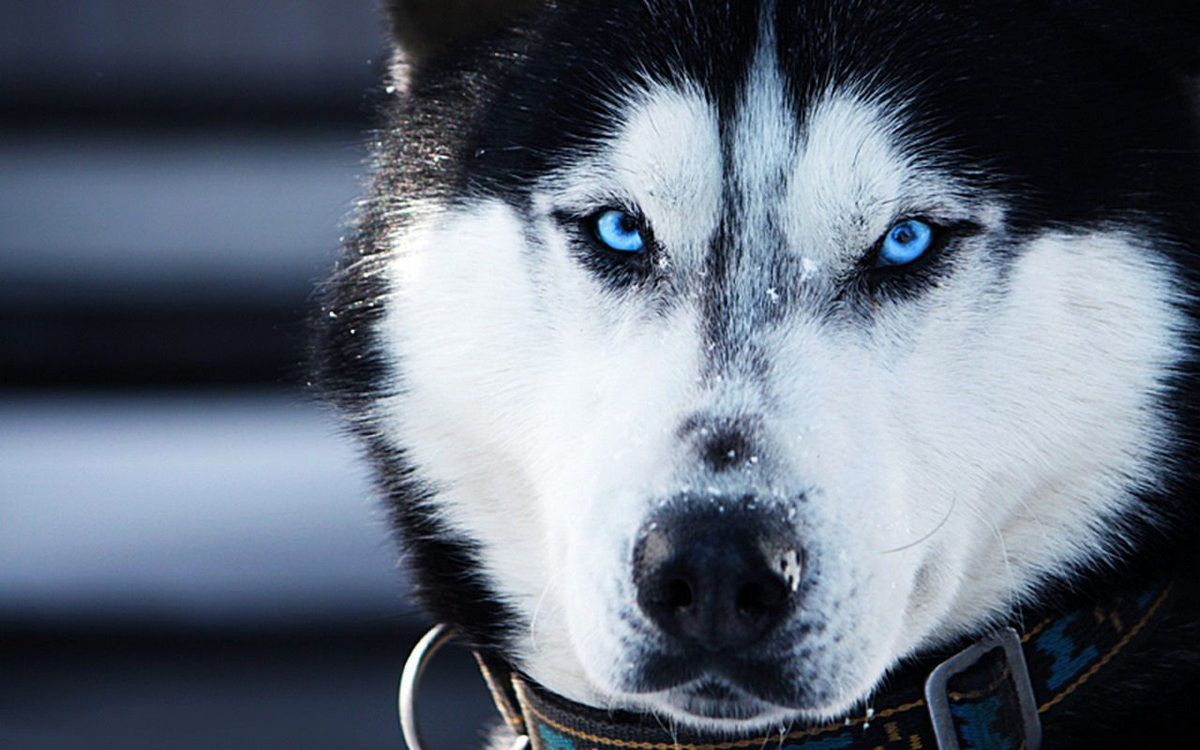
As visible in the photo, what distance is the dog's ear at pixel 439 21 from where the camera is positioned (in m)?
1.49

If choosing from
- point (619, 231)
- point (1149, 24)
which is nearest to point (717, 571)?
point (619, 231)

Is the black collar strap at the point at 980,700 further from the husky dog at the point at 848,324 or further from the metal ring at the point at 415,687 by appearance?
the metal ring at the point at 415,687

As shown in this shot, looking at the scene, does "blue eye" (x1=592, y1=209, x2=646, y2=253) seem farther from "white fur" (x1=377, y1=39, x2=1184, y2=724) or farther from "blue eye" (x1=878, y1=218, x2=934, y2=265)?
"blue eye" (x1=878, y1=218, x2=934, y2=265)

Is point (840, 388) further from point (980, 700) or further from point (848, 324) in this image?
point (980, 700)

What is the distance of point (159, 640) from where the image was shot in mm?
3617

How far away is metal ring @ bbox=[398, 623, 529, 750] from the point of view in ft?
4.42

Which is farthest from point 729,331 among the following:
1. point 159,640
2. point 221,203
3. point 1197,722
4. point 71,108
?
point 71,108

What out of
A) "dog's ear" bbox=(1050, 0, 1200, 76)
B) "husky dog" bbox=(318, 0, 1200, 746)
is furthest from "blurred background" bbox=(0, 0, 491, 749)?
"dog's ear" bbox=(1050, 0, 1200, 76)

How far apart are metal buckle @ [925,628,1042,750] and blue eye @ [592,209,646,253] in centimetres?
46

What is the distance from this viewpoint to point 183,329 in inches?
163

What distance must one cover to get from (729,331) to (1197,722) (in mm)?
557

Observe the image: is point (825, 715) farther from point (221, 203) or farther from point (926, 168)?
point (221, 203)

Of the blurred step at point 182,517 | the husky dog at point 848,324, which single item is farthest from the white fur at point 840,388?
the blurred step at point 182,517

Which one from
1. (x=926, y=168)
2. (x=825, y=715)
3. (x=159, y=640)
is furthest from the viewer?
(x=159, y=640)
